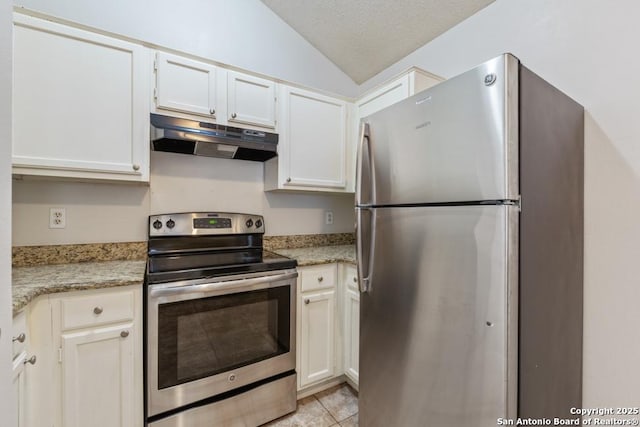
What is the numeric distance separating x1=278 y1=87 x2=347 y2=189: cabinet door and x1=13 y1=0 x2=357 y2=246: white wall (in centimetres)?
33

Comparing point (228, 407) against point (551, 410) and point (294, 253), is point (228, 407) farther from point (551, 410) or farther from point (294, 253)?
point (551, 410)

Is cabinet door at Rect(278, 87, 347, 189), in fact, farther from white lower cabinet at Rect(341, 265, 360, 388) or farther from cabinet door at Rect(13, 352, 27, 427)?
cabinet door at Rect(13, 352, 27, 427)

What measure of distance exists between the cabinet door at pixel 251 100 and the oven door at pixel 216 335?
1.03m

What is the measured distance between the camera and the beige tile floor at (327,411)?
1.68 meters

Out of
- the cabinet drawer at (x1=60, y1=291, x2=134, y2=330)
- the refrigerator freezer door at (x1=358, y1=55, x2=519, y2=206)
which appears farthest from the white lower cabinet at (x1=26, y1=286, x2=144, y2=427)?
the refrigerator freezer door at (x1=358, y1=55, x2=519, y2=206)

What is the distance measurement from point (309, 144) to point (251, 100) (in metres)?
0.51

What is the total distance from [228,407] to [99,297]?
0.87 meters

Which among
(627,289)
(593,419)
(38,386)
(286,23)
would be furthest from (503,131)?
(286,23)

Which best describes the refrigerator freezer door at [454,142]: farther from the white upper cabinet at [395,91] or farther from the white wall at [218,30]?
the white wall at [218,30]

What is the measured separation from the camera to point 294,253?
7.06ft

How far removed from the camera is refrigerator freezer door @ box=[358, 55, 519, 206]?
0.92m

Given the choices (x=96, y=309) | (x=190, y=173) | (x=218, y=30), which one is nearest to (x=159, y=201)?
(x=190, y=173)

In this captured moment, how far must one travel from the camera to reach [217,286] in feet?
4.80

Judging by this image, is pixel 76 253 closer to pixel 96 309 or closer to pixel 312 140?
pixel 96 309
